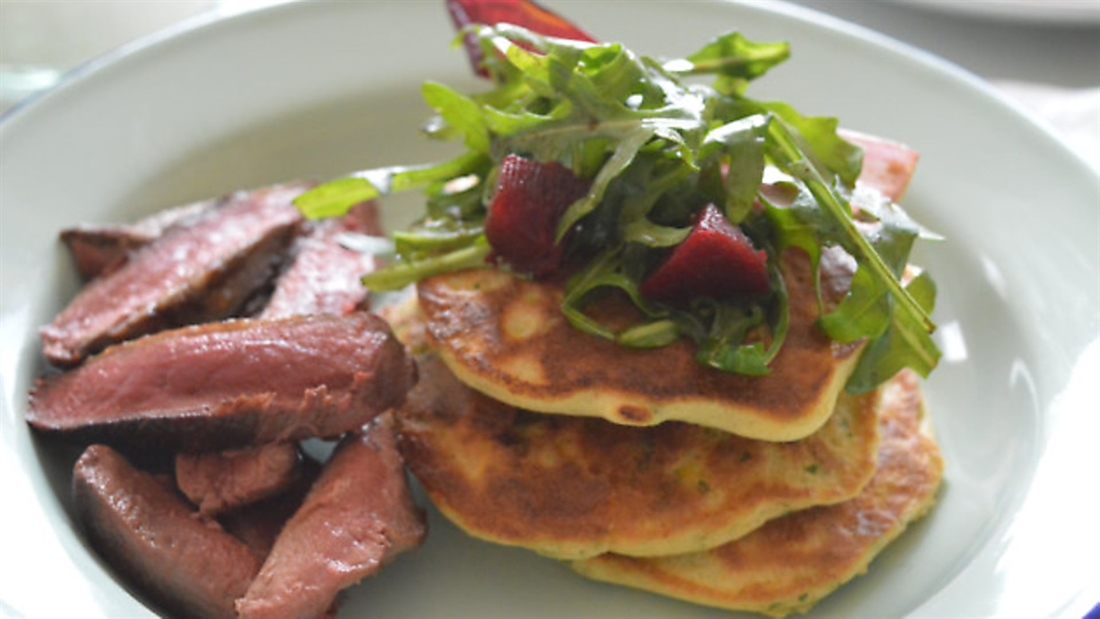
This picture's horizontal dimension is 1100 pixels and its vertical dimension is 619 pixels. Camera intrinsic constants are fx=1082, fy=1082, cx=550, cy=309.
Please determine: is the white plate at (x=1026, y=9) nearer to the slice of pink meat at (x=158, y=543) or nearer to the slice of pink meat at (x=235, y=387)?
the slice of pink meat at (x=235, y=387)

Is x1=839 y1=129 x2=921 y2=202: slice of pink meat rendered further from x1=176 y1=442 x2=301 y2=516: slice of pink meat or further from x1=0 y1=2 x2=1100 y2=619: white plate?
x1=176 y1=442 x2=301 y2=516: slice of pink meat

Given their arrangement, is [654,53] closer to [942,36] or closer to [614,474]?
[942,36]

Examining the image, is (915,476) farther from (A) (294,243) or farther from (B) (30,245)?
(B) (30,245)

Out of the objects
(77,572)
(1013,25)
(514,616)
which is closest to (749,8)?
(1013,25)

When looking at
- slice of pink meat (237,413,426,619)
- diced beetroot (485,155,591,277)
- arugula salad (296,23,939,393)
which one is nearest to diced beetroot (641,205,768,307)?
arugula salad (296,23,939,393)

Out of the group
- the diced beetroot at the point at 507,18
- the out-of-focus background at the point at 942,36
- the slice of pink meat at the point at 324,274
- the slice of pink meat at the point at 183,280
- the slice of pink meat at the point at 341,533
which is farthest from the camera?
the out-of-focus background at the point at 942,36

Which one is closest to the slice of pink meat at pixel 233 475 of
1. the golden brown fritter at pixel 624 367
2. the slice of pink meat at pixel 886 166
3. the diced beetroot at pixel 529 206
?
the golden brown fritter at pixel 624 367
